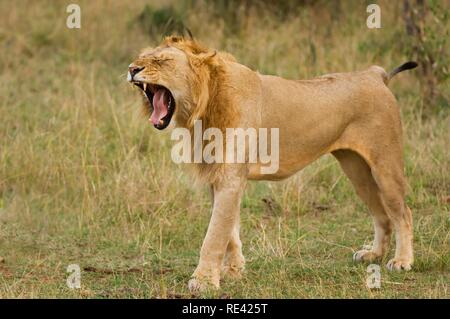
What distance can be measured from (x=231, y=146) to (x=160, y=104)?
0.40m

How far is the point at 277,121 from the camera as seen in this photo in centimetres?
521

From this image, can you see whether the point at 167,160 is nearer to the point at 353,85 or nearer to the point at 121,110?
the point at 121,110

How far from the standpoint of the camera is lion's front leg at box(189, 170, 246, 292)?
4.87 meters

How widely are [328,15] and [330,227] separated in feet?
14.4

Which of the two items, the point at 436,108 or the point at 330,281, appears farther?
the point at 436,108

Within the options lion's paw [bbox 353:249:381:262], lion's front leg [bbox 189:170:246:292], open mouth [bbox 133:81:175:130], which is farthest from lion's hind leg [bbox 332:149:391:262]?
open mouth [bbox 133:81:175:130]

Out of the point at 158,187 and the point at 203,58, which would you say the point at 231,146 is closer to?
the point at 203,58

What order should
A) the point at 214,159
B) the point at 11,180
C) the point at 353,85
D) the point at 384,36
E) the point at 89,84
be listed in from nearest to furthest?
1. the point at 214,159
2. the point at 353,85
3. the point at 11,180
4. the point at 89,84
5. the point at 384,36

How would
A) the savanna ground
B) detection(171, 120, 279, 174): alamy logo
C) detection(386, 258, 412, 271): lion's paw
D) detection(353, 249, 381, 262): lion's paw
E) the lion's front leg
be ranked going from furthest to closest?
detection(353, 249, 381, 262): lion's paw
detection(386, 258, 412, 271): lion's paw
the savanna ground
detection(171, 120, 279, 174): alamy logo
the lion's front leg

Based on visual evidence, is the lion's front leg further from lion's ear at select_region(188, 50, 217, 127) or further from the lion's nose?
the lion's nose

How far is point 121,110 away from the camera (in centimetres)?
787

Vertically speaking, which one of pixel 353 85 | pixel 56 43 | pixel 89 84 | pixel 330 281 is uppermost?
pixel 56 43

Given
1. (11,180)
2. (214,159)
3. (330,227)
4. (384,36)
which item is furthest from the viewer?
(384,36)

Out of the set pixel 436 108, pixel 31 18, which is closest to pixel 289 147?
pixel 436 108
